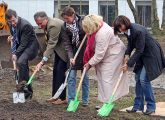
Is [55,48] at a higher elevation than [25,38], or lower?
lower

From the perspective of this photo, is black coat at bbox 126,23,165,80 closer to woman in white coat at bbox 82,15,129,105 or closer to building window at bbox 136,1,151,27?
woman in white coat at bbox 82,15,129,105

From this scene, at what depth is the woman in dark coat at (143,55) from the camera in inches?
316

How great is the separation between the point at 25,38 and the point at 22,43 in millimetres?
100

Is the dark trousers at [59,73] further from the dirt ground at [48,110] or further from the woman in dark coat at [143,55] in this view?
the woman in dark coat at [143,55]

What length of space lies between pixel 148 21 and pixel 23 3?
21.8ft

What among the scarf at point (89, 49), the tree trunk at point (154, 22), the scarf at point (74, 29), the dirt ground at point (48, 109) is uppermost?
the scarf at point (74, 29)

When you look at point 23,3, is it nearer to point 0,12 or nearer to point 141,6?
point 141,6

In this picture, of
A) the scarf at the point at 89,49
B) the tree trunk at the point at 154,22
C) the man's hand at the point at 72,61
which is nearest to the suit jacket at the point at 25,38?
the man's hand at the point at 72,61

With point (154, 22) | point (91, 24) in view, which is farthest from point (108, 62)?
point (154, 22)

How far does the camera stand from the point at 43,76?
1373cm

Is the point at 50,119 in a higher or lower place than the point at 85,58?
lower

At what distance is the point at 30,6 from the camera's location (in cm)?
2928

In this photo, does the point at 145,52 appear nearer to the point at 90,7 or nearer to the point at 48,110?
the point at 48,110

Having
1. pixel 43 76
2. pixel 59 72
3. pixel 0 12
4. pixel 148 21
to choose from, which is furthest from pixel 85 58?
pixel 148 21
